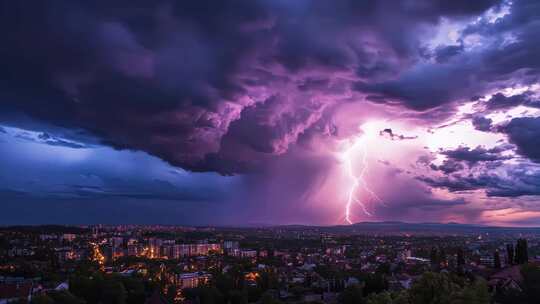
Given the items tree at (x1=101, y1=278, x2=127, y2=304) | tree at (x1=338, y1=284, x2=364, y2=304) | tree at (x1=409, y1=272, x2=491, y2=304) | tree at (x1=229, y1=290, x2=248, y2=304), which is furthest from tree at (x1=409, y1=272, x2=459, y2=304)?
tree at (x1=101, y1=278, x2=127, y2=304)

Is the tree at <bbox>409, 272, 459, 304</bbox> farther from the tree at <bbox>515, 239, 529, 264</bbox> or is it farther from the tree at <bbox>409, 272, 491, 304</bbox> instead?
the tree at <bbox>515, 239, 529, 264</bbox>

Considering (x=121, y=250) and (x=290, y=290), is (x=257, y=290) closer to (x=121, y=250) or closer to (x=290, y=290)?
(x=290, y=290)

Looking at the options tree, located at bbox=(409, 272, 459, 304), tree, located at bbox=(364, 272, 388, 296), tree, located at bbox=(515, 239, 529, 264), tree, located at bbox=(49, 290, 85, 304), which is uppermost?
tree, located at bbox=(409, 272, 459, 304)

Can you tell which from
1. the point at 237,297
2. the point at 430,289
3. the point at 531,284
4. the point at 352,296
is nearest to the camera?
Answer: the point at 430,289

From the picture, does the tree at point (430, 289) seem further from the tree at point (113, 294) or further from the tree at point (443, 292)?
the tree at point (113, 294)

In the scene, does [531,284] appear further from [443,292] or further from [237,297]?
[237,297]

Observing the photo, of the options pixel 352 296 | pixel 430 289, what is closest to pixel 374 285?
pixel 352 296

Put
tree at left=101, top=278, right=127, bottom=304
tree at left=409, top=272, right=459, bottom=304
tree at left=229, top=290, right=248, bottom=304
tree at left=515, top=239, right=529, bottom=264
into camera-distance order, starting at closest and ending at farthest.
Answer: tree at left=409, top=272, right=459, bottom=304 < tree at left=101, top=278, right=127, bottom=304 < tree at left=229, top=290, right=248, bottom=304 < tree at left=515, top=239, right=529, bottom=264

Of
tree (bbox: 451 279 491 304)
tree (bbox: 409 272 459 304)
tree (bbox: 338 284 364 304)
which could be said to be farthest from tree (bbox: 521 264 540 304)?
tree (bbox: 338 284 364 304)

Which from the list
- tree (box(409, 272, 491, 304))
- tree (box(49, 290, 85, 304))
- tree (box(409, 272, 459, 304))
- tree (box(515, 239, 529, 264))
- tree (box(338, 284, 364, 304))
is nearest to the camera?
tree (box(409, 272, 491, 304))

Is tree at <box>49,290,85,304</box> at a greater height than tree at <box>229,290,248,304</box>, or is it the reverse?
tree at <box>49,290,85,304</box>

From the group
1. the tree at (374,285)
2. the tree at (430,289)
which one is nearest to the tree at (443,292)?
the tree at (430,289)

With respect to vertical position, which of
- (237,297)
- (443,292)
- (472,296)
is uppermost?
(472,296)

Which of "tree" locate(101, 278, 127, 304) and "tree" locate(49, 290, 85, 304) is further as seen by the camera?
"tree" locate(101, 278, 127, 304)
